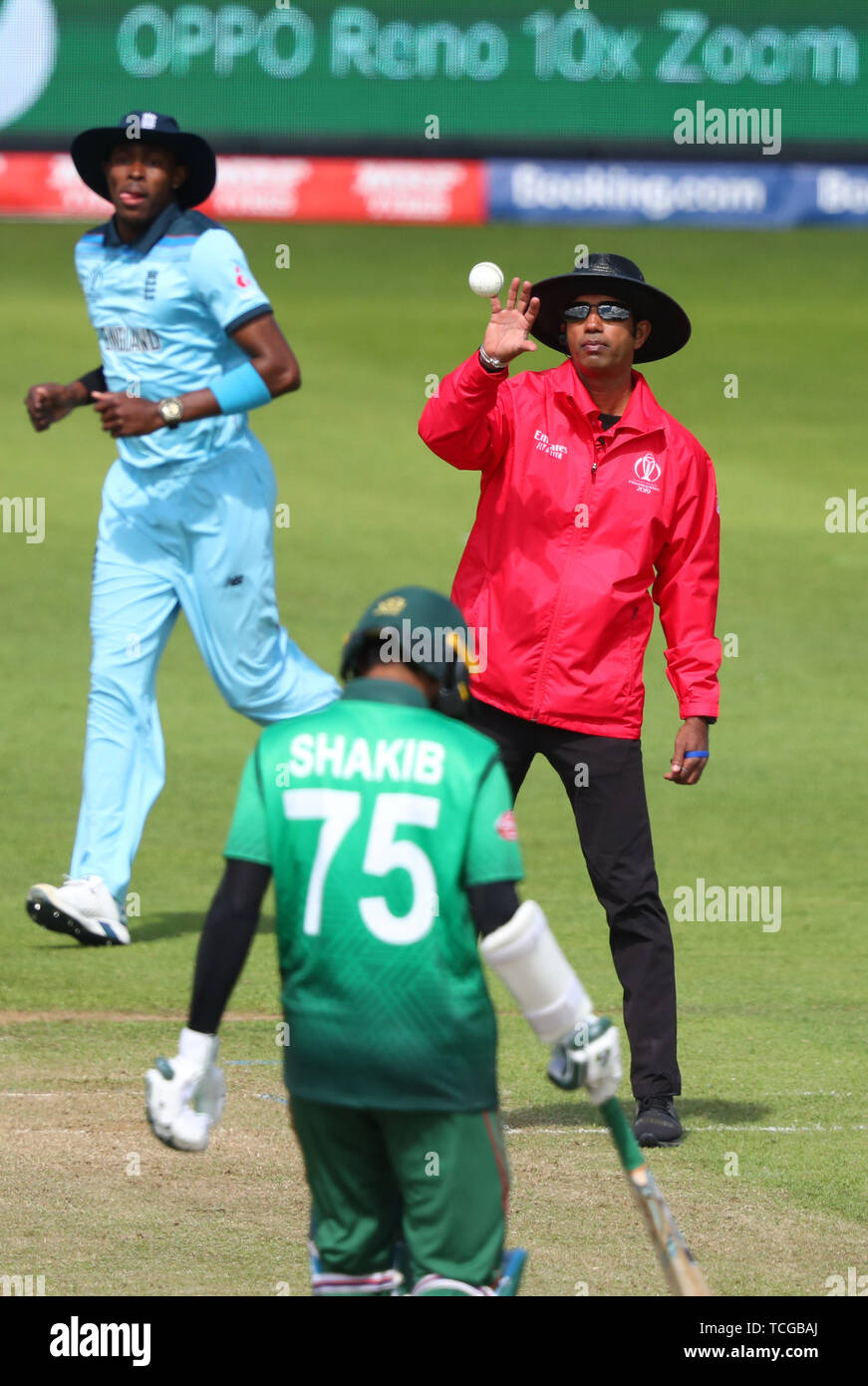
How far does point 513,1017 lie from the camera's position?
28.0ft

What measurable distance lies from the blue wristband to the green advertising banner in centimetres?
1647

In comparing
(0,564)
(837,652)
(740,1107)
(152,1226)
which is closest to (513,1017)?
(740,1107)

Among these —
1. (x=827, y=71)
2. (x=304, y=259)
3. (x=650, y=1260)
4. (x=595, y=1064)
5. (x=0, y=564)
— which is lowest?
(x=650, y=1260)

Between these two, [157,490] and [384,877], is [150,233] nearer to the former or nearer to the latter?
[157,490]

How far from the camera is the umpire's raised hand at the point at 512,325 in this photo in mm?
6570

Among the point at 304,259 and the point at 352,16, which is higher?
the point at 352,16

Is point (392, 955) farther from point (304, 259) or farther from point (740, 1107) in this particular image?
point (304, 259)

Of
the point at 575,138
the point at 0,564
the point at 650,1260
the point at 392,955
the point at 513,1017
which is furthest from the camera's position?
the point at 575,138

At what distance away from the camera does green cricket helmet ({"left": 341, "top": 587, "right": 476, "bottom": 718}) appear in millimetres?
4523

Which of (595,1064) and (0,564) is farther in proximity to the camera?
(0,564)

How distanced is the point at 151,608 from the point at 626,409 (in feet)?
8.54

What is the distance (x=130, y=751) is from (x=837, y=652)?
702cm

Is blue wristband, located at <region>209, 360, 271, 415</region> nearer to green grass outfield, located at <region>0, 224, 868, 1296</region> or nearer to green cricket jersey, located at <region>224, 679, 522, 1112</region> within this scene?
green grass outfield, located at <region>0, 224, 868, 1296</region>

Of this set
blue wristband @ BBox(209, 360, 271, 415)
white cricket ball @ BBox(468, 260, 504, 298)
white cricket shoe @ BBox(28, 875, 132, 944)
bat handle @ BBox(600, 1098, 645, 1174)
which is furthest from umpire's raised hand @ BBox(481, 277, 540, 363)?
white cricket shoe @ BBox(28, 875, 132, 944)
